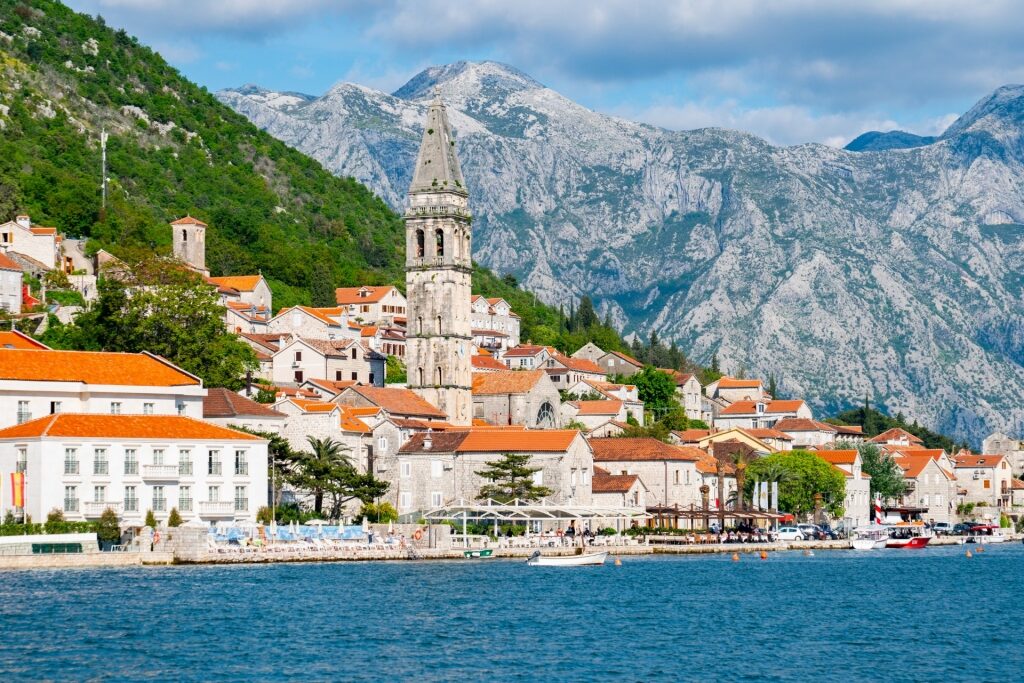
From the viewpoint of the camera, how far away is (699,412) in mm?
178000

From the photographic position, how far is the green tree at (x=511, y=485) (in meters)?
101

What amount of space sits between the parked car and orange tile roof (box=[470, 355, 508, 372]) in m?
35.6

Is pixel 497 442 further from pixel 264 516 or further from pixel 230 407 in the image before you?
pixel 264 516

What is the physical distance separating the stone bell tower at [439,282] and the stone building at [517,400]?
550cm

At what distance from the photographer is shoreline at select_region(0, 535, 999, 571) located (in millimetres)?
75938

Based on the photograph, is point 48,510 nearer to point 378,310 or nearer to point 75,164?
point 378,310

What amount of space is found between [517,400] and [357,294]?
120ft

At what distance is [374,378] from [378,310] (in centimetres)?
2192

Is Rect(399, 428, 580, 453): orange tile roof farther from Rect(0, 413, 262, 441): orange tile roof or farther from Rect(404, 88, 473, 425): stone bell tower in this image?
Rect(0, 413, 262, 441): orange tile roof

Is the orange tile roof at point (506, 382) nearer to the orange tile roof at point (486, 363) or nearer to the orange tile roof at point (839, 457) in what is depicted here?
the orange tile roof at point (486, 363)

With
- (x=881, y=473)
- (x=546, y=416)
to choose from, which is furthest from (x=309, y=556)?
(x=881, y=473)

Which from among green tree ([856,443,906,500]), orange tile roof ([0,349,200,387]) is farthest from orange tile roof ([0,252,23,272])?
green tree ([856,443,906,500])

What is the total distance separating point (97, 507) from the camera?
81.4 m

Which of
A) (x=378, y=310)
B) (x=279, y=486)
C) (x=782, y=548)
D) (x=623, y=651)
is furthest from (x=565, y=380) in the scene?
(x=623, y=651)
